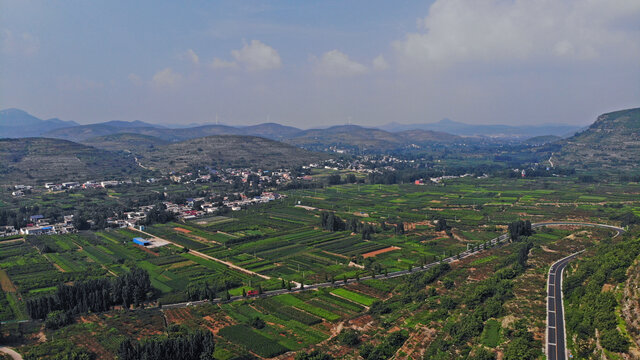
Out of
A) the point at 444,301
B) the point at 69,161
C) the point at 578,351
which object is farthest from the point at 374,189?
the point at 69,161

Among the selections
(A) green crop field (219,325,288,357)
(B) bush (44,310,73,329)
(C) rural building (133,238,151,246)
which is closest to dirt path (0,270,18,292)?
(B) bush (44,310,73,329)

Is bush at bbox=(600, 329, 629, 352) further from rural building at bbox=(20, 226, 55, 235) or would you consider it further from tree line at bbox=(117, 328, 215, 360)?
rural building at bbox=(20, 226, 55, 235)

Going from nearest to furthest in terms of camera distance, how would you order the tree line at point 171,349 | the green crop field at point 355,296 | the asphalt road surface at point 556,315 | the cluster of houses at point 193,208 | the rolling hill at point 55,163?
1. the asphalt road surface at point 556,315
2. the tree line at point 171,349
3. the green crop field at point 355,296
4. the cluster of houses at point 193,208
5. the rolling hill at point 55,163

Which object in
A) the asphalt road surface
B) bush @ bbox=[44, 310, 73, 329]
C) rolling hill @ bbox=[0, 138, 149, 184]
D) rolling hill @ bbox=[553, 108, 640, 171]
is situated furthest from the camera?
rolling hill @ bbox=[553, 108, 640, 171]

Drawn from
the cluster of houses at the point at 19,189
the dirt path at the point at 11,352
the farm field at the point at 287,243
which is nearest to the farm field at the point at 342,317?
the dirt path at the point at 11,352

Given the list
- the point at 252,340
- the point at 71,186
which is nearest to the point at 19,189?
the point at 71,186

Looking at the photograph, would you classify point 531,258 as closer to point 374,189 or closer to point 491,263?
point 491,263

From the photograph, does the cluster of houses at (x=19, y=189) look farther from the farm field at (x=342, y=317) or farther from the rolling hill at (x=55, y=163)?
the farm field at (x=342, y=317)
